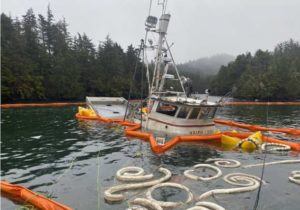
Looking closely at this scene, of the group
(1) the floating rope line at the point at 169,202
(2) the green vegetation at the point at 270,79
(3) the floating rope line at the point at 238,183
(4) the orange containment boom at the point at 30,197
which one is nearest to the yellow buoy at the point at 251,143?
(3) the floating rope line at the point at 238,183

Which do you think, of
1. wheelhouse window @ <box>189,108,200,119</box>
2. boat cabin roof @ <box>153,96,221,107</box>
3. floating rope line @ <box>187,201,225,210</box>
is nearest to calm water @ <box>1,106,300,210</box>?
floating rope line @ <box>187,201,225,210</box>

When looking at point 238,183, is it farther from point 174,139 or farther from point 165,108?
point 165,108

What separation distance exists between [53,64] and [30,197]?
8126 centimetres

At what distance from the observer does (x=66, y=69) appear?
87625mm

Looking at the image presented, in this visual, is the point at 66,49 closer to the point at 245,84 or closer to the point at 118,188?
the point at 245,84

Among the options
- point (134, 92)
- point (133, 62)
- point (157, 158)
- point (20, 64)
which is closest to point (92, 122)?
point (157, 158)

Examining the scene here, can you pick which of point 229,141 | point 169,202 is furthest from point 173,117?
point 169,202

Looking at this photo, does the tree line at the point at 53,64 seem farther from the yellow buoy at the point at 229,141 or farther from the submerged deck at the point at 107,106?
the yellow buoy at the point at 229,141

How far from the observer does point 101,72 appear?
10050cm

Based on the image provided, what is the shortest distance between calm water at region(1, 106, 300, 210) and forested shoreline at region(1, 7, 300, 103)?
5136 centimetres

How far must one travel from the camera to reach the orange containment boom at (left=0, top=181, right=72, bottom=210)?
35.5 ft

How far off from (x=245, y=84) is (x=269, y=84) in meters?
11.0

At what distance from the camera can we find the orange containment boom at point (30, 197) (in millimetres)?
10809

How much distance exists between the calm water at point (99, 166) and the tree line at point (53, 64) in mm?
48645
